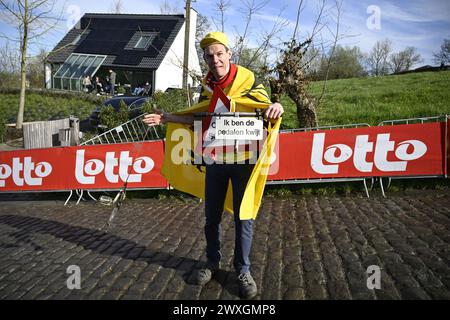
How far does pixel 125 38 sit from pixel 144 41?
2.25 m

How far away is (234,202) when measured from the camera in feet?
11.2

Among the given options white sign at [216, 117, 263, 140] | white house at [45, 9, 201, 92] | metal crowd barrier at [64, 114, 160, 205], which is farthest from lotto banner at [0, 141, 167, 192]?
white house at [45, 9, 201, 92]

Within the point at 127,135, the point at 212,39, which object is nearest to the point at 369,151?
the point at 212,39

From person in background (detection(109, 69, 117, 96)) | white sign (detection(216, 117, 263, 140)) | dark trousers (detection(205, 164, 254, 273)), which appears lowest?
dark trousers (detection(205, 164, 254, 273))

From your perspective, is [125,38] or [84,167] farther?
[125,38]

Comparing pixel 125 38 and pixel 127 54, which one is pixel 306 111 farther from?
pixel 125 38

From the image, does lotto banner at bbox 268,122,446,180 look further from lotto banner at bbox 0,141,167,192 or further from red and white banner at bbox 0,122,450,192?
lotto banner at bbox 0,141,167,192

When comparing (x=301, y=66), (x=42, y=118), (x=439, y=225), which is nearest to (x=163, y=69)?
(x=42, y=118)

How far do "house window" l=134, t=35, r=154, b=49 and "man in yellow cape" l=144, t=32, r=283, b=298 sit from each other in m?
32.3

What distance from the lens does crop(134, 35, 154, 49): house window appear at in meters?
33.4

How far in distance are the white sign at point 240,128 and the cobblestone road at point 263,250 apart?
1.52 m
